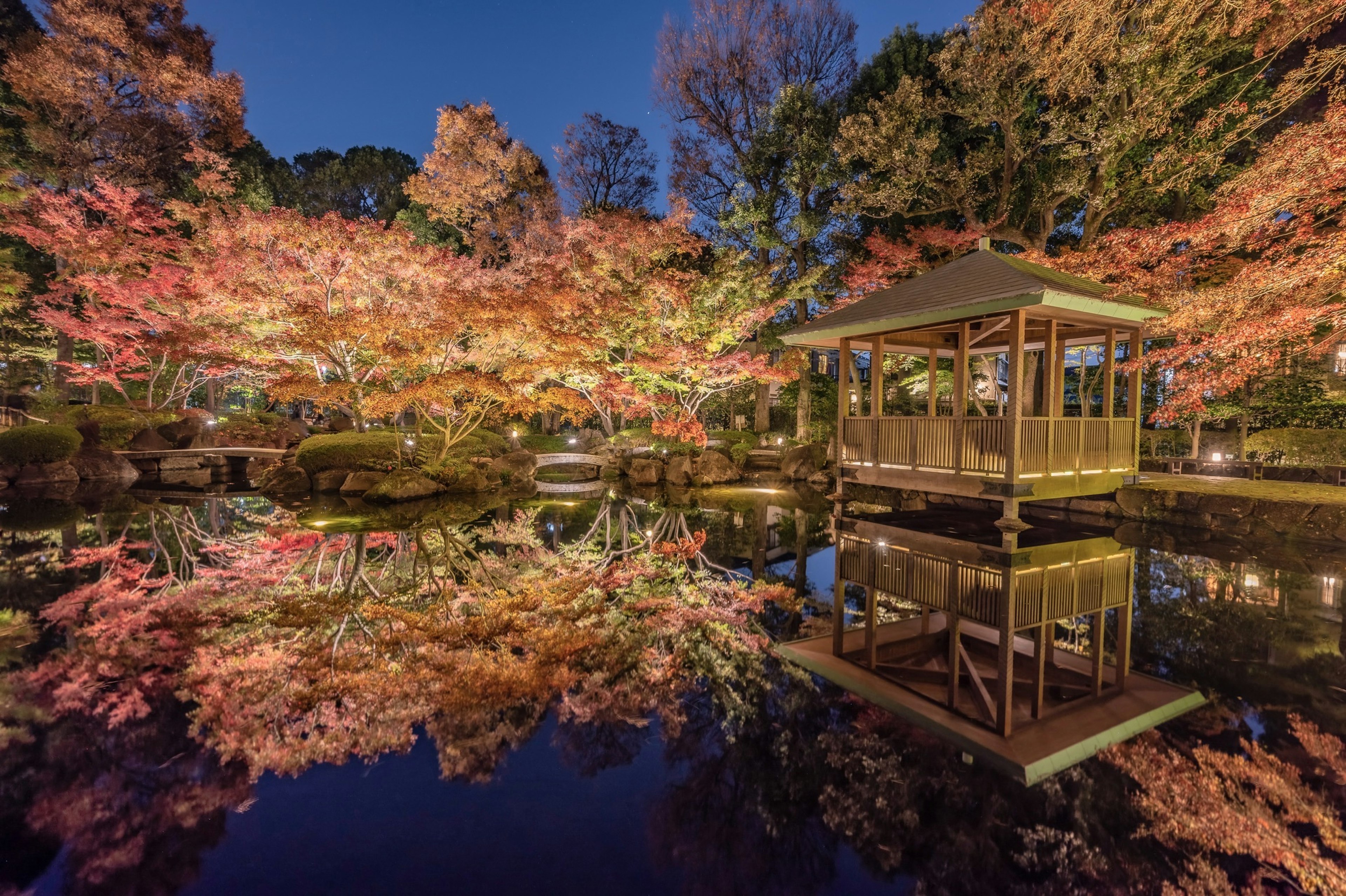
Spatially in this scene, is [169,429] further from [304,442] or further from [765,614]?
[765,614]

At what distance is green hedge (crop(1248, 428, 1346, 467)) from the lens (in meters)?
10.9

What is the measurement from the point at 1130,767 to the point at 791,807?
191cm

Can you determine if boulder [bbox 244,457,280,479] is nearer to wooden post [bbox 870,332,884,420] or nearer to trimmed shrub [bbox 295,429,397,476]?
trimmed shrub [bbox 295,429,397,476]

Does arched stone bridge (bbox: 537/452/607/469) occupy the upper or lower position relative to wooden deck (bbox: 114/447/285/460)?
lower

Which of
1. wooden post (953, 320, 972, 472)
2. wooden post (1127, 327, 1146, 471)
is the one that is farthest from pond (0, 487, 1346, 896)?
wooden post (1127, 327, 1146, 471)

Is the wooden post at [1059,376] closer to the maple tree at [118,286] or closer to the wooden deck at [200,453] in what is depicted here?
the maple tree at [118,286]

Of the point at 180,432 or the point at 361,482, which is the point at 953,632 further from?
the point at 180,432

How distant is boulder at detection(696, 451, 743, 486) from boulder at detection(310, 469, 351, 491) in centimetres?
885

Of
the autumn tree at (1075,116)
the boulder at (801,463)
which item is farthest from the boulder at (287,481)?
the autumn tree at (1075,116)

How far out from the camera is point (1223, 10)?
301 inches

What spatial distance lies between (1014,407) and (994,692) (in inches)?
191

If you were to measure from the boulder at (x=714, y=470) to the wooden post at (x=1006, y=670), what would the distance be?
9.93 meters

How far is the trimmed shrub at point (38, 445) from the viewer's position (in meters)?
13.3

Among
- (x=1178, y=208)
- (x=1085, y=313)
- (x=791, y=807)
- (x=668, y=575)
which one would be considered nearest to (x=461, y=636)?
(x=668, y=575)
